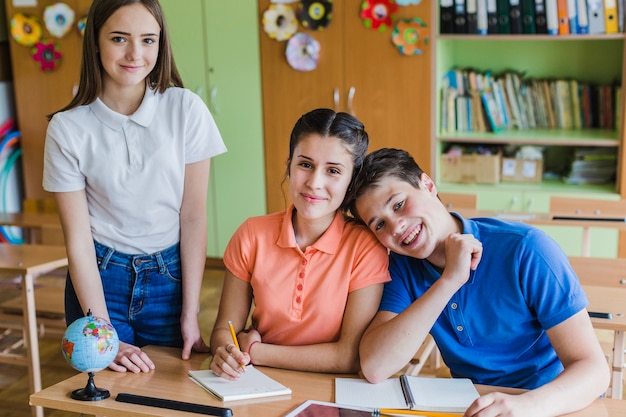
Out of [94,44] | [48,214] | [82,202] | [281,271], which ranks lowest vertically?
[48,214]

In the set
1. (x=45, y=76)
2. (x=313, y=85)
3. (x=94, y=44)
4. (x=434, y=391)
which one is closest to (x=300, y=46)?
(x=313, y=85)

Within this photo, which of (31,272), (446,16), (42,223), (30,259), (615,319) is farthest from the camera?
(446,16)

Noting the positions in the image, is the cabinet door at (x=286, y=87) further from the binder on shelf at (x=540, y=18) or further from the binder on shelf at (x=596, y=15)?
the binder on shelf at (x=596, y=15)

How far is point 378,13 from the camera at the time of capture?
4398 mm

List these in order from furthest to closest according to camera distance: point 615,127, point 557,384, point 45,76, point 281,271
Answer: point 45,76
point 615,127
point 281,271
point 557,384

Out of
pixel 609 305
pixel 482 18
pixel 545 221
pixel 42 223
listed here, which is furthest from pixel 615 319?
pixel 42 223

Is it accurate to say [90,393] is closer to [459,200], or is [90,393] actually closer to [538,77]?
[459,200]

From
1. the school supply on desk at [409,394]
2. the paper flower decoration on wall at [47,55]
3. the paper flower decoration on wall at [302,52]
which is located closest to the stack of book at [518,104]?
the paper flower decoration on wall at [302,52]

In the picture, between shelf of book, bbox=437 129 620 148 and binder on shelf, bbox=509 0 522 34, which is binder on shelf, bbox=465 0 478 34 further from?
shelf of book, bbox=437 129 620 148

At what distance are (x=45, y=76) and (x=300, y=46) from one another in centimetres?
175

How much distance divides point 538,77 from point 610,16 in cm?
67

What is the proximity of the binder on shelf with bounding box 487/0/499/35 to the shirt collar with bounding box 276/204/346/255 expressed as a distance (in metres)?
2.91

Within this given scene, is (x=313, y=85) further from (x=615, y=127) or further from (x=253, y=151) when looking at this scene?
(x=615, y=127)

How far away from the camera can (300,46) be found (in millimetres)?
4609
